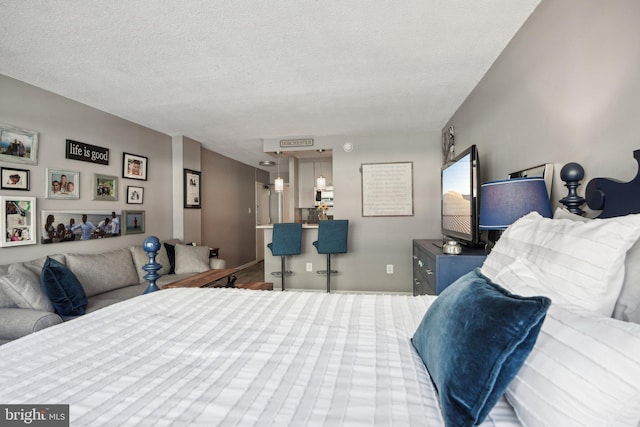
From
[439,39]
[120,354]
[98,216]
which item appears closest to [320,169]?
[98,216]

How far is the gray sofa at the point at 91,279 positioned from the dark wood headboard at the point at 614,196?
299 cm

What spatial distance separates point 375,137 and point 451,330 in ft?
14.1

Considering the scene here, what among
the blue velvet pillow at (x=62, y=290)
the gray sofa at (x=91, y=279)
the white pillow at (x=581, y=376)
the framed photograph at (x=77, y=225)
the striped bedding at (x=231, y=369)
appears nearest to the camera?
the white pillow at (x=581, y=376)

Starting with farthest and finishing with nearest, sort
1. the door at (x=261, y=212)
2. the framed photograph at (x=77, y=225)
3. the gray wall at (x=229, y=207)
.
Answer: the door at (x=261, y=212) → the gray wall at (x=229, y=207) → the framed photograph at (x=77, y=225)

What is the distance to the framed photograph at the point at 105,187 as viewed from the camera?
3.43 m

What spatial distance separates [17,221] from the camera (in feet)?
8.71

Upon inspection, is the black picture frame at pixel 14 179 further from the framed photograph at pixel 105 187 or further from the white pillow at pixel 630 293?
the white pillow at pixel 630 293

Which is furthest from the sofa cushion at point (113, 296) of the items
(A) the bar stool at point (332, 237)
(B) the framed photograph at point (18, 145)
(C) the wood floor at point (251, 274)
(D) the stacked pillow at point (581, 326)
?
(D) the stacked pillow at point (581, 326)

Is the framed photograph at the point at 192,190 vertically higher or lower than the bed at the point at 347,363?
higher

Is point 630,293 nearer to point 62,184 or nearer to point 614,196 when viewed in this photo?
point 614,196

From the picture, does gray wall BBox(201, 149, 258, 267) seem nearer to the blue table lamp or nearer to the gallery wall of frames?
the gallery wall of frames

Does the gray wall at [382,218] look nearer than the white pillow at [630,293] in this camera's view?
No

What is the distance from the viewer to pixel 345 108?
3.51 metres

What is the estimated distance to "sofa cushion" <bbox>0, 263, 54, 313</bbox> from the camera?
217 centimetres
